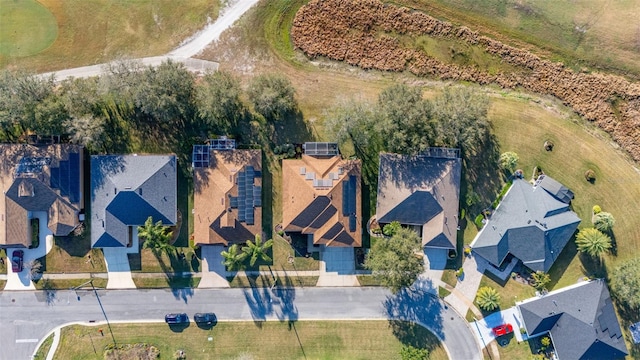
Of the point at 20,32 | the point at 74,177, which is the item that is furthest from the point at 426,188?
the point at 20,32

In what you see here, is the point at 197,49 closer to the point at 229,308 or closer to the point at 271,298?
the point at 271,298

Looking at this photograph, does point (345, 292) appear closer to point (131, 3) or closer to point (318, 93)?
point (318, 93)

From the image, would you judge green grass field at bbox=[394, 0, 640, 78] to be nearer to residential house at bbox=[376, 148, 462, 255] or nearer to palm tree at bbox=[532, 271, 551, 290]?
residential house at bbox=[376, 148, 462, 255]

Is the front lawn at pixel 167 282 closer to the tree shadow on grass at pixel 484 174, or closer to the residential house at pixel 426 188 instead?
the residential house at pixel 426 188

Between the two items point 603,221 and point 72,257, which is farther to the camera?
point 72,257

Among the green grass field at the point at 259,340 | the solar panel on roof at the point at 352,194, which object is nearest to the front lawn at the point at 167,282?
the green grass field at the point at 259,340

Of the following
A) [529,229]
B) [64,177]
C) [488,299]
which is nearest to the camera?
[64,177]
